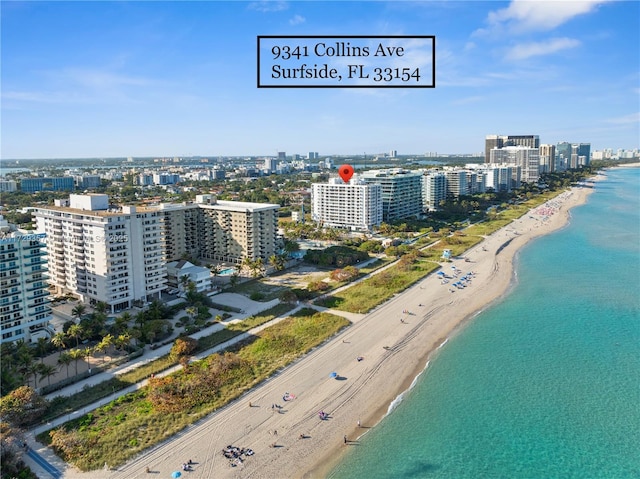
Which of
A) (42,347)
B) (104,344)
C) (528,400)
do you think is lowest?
(528,400)

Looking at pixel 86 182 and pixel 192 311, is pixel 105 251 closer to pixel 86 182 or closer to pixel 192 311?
pixel 192 311

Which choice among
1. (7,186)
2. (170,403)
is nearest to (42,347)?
(170,403)

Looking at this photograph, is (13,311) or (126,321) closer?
(13,311)

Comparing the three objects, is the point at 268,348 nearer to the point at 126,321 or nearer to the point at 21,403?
the point at 126,321

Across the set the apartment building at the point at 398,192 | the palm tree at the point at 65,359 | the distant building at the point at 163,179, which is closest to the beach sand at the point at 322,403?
the palm tree at the point at 65,359

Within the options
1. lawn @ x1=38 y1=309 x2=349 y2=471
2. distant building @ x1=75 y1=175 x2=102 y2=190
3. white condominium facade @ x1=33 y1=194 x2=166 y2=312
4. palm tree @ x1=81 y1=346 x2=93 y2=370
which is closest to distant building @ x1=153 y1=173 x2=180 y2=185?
distant building @ x1=75 y1=175 x2=102 y2=190

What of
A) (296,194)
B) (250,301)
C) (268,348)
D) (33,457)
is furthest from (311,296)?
A: (296,194)

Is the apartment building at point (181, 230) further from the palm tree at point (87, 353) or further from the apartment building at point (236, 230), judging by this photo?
the palm tree at point (87, 353)
